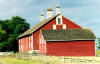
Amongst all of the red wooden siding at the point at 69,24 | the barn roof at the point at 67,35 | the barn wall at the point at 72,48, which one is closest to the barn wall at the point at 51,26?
the red wooden siding at the point at 69,24

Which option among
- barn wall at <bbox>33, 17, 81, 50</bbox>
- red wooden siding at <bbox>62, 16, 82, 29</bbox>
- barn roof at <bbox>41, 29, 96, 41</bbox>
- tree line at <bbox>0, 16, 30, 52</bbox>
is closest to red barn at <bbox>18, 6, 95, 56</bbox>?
barn roof at <bbox>41, 29, 96, 41</bbox>

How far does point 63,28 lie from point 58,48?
1087 centimetres

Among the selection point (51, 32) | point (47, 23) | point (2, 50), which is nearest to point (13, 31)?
point (2, 50)

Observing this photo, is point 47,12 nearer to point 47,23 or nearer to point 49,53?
point 47,23

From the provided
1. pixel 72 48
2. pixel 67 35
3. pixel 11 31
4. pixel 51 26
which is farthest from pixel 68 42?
pixel 11 31

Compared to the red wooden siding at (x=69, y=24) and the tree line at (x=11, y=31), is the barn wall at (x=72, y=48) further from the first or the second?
the tree line at (x=11, y=31)

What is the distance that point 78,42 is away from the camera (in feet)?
180

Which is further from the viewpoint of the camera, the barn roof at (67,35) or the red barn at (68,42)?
the barn roof at (67,35)

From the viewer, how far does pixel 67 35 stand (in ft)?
184

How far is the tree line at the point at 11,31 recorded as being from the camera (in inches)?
3558

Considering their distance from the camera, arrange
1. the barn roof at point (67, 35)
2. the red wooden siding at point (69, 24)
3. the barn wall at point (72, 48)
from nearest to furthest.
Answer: the barn wall at point (72, 48) → the barn roof at point (67, 35) → the red wooden siding at point (69, 24)

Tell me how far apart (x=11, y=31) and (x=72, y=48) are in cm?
4359

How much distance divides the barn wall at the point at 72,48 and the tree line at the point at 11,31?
1521 inches

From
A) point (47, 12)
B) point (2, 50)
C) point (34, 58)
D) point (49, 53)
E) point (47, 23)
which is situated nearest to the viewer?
point (34, 58)
